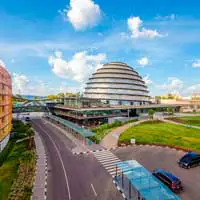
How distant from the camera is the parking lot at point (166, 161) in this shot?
75.9ft

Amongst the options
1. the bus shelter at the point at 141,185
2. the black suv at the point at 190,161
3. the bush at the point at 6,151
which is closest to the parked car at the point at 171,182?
the bus shelter at the point at 141,185

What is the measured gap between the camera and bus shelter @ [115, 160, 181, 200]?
18141mm

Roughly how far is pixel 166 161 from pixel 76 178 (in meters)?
16.3

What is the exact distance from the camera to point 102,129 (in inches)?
2328

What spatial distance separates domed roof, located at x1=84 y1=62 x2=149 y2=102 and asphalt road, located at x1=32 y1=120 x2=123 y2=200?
66992 mm

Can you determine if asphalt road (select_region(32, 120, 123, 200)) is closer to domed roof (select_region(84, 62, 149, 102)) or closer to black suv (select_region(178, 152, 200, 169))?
black suv (select_region(178, 152, 200, 169))

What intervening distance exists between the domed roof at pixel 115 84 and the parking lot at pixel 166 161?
64.3 meters

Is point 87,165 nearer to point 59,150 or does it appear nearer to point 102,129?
point 59,150

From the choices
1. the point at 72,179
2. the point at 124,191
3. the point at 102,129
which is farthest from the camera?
the point at 102,129

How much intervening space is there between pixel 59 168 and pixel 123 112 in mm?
59271

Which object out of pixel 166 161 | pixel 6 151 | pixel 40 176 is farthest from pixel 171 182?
pixel 6 151

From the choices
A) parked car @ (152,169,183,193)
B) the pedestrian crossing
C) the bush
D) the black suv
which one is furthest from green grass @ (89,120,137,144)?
parked car @ (152,169,183,193)

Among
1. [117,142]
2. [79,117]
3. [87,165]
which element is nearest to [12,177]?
[87,165]

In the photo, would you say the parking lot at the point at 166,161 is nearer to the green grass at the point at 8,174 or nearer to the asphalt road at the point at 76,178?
the asphalt road at the point at 76,178
